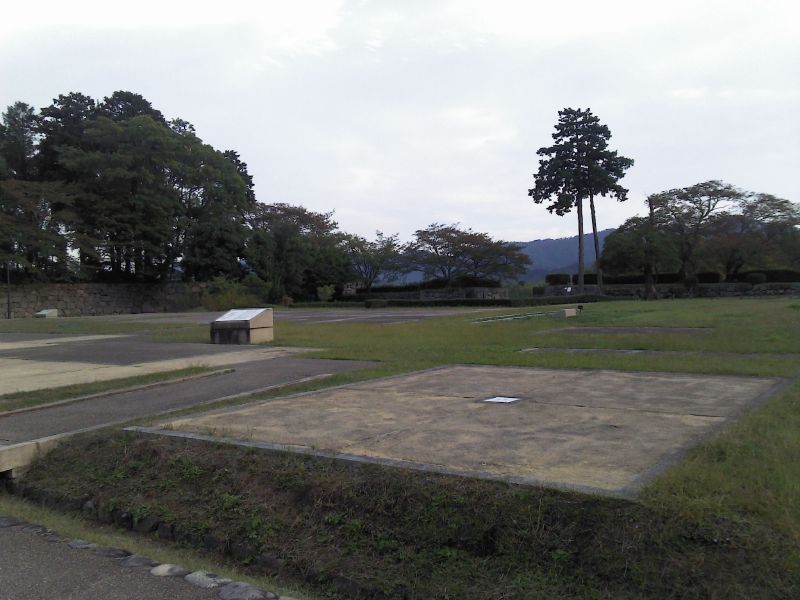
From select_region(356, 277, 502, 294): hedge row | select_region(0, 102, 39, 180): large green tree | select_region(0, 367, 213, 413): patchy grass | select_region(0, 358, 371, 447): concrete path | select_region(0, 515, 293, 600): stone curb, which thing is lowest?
select_region(0, 515, 293, 600): stone curb

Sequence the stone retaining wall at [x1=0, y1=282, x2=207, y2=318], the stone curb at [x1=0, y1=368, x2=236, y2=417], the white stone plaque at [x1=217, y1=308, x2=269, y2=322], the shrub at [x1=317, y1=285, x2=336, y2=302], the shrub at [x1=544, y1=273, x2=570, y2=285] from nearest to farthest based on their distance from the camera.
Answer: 1. the stone curb at [x1=0, y1=368, x2=236, y2=417]
2. the white stone plaque at [x1=217, y1=308, x2=269, y2=322]
3. the stone retaining wall at [x1=0, y1=282, x2=207, y2=318]
4. the shrub at [x1=317, y1=285, x2=336, y2=302]
5. the shrub at [x1=544, y1=273, x2=570, y2=285]

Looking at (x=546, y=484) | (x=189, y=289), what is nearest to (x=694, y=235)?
(x=189, y=289)

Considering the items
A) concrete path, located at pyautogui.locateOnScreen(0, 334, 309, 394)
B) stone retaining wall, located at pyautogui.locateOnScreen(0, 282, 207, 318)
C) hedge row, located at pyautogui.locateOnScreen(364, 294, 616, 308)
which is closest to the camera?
concrete path, located at pyautogui.locateOnScreen(0, 334, 309, 394)

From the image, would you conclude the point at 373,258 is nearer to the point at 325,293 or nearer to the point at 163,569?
the point at 325,293

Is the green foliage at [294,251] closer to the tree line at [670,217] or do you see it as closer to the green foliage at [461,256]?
the green foliage at [461,256]

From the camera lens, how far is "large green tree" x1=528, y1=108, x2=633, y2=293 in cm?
4928

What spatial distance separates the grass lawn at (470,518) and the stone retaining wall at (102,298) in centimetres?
4077

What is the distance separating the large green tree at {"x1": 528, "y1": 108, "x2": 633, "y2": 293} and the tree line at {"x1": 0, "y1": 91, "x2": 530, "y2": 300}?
621 centimetres

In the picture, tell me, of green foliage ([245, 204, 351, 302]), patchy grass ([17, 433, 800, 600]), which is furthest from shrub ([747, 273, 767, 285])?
patchy grass ([17, 433, 800, 600])

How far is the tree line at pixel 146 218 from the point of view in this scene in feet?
131

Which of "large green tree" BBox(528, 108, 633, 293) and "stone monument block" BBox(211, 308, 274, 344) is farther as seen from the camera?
"large green tree" BBox(528, 108, 633, 293)

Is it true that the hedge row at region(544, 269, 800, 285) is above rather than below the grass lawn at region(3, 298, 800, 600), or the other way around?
above

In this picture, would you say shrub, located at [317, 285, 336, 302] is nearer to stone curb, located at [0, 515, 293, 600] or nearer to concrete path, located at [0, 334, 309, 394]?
concrete path, located at [0, 334, 309, 394]

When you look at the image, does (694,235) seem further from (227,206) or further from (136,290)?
(136,290)
